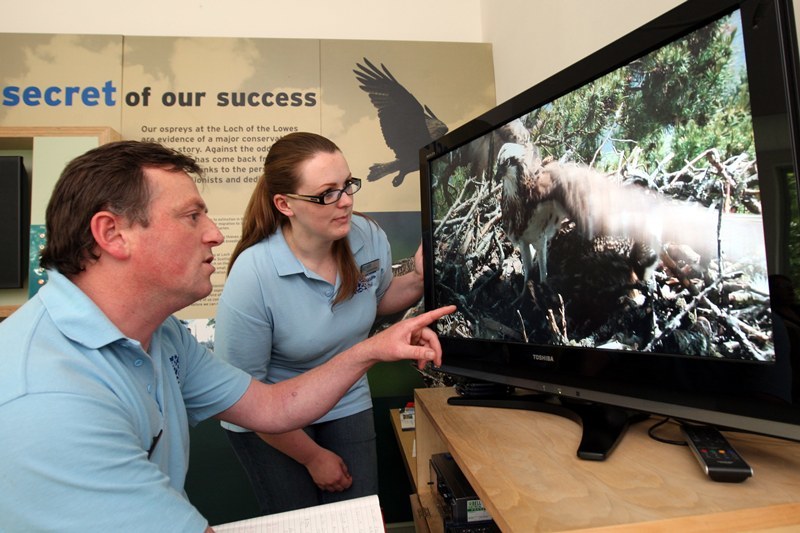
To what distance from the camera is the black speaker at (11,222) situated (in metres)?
2.42

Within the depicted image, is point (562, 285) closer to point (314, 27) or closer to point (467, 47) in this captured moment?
point (467, 47)

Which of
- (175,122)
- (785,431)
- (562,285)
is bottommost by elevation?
(785,431)

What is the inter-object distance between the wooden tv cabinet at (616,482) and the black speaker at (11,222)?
2.36m

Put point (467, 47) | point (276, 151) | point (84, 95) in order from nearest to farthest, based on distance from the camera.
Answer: point (276, 151)
point (84, 95)
point (467, 47)

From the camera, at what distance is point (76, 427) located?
2.23 ft

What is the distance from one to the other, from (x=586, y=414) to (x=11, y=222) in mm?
2692

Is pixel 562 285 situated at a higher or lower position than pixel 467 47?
lower

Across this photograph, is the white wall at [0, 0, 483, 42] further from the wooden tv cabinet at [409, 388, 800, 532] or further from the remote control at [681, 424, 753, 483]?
the remote control at [681, 424, 753, 483]

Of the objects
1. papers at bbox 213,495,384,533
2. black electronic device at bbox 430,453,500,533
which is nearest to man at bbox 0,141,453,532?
papers at bbox 213,495,384,533

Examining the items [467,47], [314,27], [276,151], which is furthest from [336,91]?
[276,151]

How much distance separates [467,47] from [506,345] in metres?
2.10

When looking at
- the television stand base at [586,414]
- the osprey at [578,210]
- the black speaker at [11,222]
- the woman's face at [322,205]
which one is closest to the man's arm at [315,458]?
the television stand base at [586,414]

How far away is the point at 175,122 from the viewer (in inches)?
102

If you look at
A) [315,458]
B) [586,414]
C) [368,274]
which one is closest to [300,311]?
[368,274]
